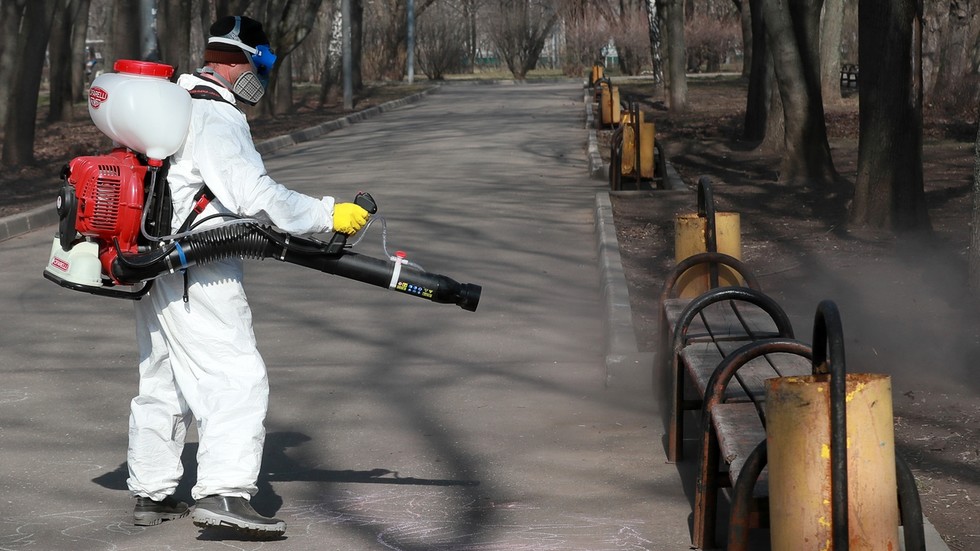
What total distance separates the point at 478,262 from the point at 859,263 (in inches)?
120

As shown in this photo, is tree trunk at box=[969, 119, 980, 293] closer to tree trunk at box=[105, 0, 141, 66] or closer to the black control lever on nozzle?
the black control lever on nozzle

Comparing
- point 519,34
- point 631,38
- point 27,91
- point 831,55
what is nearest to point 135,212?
point 27,91

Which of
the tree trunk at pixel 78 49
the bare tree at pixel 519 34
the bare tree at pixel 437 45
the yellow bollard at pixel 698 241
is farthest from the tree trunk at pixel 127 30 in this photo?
the bare tree at pixel 519 34

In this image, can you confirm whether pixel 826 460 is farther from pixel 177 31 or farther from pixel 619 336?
pixel 177 31

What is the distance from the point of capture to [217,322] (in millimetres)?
4672

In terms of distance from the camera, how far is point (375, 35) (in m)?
56.9

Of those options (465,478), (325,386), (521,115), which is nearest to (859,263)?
(325,386)

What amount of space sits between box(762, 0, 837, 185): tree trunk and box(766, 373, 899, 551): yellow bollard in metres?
11.6

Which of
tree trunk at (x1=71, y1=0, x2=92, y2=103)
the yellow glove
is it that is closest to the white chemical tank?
the yellow glove

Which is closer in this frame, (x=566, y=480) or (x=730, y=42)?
(x=566, y=480)

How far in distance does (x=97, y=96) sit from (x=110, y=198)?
397mm

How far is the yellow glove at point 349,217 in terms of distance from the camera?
4.58m

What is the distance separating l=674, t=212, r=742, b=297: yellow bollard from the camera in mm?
6906

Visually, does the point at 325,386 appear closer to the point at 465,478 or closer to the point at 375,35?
the point at 465,478
